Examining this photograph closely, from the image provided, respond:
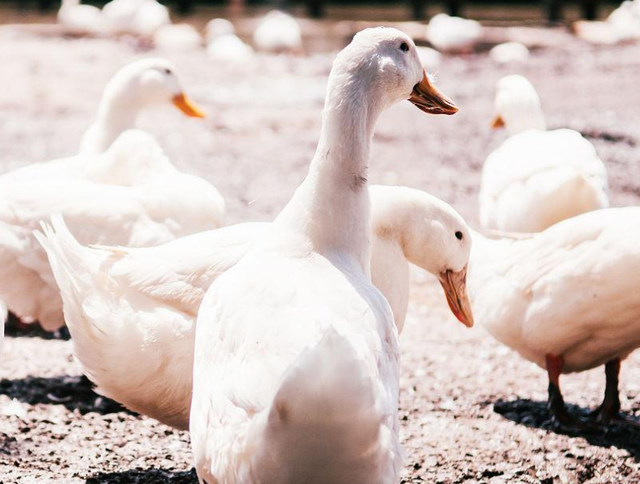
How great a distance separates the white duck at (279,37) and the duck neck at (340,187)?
12605 mm

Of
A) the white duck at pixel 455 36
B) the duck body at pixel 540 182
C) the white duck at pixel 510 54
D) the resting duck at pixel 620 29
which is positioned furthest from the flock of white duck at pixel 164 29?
the duck body at pixel 540 182

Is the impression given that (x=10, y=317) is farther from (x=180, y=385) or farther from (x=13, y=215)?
(x=180, y=385)

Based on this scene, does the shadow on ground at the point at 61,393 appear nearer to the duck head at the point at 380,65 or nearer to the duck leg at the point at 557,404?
the duck leg at the point at 557,404

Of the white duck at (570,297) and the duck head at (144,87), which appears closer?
the white duck at (570,297)

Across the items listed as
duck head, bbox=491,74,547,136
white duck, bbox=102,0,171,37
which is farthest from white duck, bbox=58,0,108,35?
duck head, bbox=491,74,547,136

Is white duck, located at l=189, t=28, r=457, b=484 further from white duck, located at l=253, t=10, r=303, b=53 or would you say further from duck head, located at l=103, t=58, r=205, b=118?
white duck, located at l=253, t=10, r=303, b=53

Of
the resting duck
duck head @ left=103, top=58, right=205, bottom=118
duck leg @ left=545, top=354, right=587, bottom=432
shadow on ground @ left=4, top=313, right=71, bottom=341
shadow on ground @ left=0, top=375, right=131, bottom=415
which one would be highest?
the resting duck

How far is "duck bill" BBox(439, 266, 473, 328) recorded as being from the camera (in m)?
4.00

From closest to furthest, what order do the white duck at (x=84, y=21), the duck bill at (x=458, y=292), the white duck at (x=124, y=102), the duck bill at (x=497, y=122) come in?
the duck bill at (x=458, y=292)
the white duck at (x=124, y=102)
the duck bill at (x=497, y=122)
the white duck at (x=84, y=21)

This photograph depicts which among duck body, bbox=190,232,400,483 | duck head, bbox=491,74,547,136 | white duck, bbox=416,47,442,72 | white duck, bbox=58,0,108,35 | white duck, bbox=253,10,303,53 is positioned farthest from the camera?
white duck, bbox=58,0,108,35

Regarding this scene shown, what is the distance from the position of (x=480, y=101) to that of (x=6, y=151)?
5532mm

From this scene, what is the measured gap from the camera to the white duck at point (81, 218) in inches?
176

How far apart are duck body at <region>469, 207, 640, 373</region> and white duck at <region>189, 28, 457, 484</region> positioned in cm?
118

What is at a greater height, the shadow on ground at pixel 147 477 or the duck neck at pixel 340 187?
the duck neck at pixel 340 187
